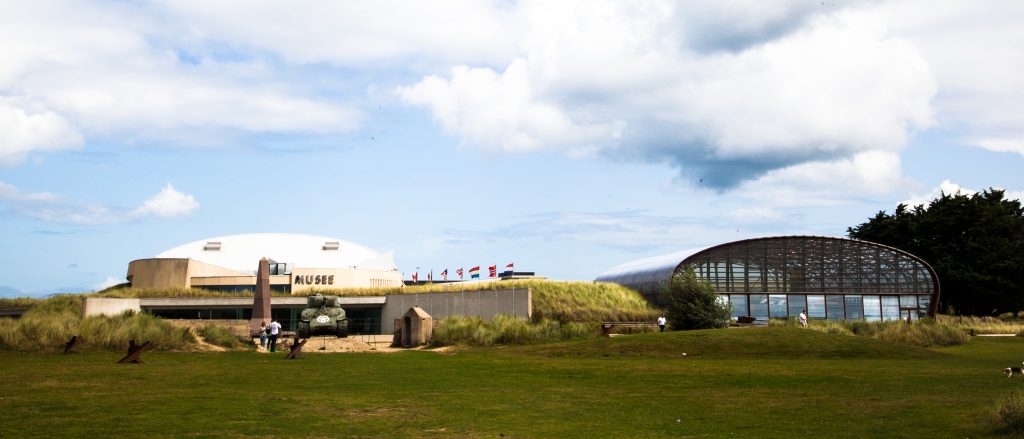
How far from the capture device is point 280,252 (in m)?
93.3

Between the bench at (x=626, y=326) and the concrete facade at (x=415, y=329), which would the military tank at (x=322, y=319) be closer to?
the concrete facade at (x=415, y=329)

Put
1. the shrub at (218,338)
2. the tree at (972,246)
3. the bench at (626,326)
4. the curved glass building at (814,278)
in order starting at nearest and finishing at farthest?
the shrub at (218,338) → the bench at (626,326) → the curved glass building at (814,278) → the tree at (972,246)

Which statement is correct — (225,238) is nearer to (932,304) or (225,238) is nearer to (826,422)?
(932,304)

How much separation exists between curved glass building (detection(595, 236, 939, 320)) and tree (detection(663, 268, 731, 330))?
59.5 ft

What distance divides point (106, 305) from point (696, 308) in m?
38.4

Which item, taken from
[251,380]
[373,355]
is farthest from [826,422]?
[373,355]

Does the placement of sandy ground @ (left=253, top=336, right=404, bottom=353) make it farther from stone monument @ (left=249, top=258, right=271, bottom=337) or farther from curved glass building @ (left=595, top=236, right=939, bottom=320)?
curved glass building @ (left=595, top=236, right=939, bottom=320)

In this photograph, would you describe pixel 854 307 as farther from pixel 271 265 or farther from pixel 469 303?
pixel 271 265

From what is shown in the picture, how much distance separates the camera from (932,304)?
69.2 metres

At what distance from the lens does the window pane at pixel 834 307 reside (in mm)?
68375

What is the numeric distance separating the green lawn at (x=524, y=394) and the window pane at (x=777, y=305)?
33.7 m

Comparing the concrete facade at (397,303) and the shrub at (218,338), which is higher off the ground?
the concrete facade at (397,303)

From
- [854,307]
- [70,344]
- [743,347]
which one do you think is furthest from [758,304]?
[70,344]

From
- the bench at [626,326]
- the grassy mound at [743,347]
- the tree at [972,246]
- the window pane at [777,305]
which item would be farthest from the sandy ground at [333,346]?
the tree at [972,246]
